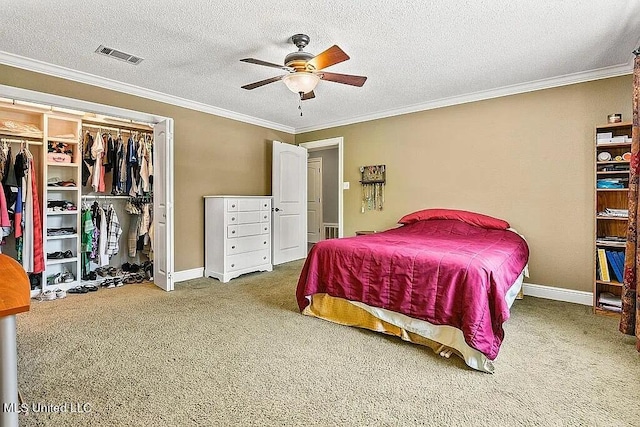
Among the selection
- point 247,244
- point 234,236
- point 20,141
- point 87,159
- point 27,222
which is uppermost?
point 20,141

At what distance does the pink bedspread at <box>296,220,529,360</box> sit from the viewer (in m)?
2.04

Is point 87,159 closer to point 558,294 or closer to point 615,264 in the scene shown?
point 558,294

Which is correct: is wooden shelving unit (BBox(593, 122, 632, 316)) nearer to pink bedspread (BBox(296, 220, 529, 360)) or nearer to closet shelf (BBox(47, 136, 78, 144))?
pink bedspread (BBox(296, 220, 529, 360))

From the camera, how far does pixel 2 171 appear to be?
3.53m

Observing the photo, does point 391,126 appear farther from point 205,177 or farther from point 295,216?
point 205,177

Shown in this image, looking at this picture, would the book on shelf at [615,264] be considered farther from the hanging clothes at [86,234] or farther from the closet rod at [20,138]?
the closet rod at [20,138]

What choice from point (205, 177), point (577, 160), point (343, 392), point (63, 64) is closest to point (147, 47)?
point (63, 64)

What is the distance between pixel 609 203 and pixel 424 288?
239cm

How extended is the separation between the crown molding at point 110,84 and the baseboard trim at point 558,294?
14.3 feet

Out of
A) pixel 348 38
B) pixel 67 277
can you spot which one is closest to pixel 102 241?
pixel 67 277

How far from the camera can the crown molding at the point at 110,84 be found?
295cm

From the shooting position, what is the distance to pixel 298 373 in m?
1.96

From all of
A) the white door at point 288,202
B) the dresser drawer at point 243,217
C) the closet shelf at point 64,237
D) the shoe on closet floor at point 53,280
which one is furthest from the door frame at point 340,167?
the shoe on closet floor at point 53,280

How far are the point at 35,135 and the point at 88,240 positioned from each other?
135 cm
